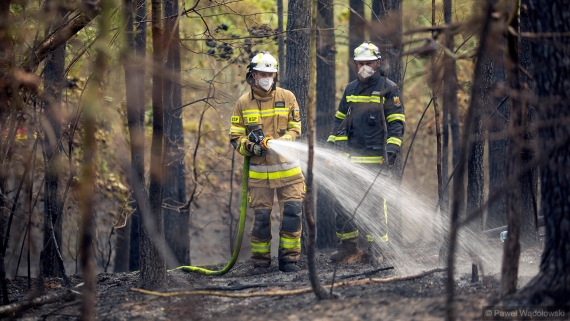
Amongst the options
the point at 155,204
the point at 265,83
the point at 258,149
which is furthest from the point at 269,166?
the point at 155,204

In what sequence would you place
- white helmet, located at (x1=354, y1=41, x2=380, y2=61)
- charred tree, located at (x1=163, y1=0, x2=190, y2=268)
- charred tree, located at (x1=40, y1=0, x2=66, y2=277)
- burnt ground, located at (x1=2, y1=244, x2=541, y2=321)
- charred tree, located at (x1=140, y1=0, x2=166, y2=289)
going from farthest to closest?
charred tree, located at (x1=163, y1=0, x2=190, y2=268) → white helmet, located at (x1=354, y1=41, x2=380, y2=61) → charred tree, located at (x1=40, y1=0, x2=66, y2=277) → charred tree, located at (x1=140, y1=0, x2=166, y2=289) → burnt ground, located at (x1=2, y1=244, x2=541, y2=321)

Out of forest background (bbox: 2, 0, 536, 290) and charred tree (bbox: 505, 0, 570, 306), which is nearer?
charred tree (bbox: 505, 0, 570, 306)

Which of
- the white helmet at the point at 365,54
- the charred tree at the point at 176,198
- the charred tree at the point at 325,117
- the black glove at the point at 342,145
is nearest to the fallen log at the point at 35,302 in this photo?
the black glove at the point at 342,145

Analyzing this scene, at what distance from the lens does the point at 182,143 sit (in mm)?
10320

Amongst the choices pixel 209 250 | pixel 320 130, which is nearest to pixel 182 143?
pixel 320 130

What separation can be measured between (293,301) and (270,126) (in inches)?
91.5

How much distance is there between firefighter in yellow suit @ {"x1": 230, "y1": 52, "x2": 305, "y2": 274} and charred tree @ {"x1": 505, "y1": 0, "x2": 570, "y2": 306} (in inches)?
118

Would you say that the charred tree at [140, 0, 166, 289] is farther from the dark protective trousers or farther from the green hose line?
the dark protective trousers

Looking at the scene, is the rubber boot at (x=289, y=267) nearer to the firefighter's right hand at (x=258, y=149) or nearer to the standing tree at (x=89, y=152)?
the firefighter's right hand at (x=258, y=149)

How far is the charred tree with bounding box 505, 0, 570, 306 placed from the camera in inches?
154

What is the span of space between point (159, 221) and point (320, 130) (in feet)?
20.2

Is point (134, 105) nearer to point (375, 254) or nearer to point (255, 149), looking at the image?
point (255, 149)

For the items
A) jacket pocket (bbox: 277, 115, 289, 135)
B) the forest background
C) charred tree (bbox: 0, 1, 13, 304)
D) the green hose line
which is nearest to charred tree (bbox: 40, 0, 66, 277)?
the forest background

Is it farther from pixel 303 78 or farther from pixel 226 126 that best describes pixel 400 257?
pixel 226 126
